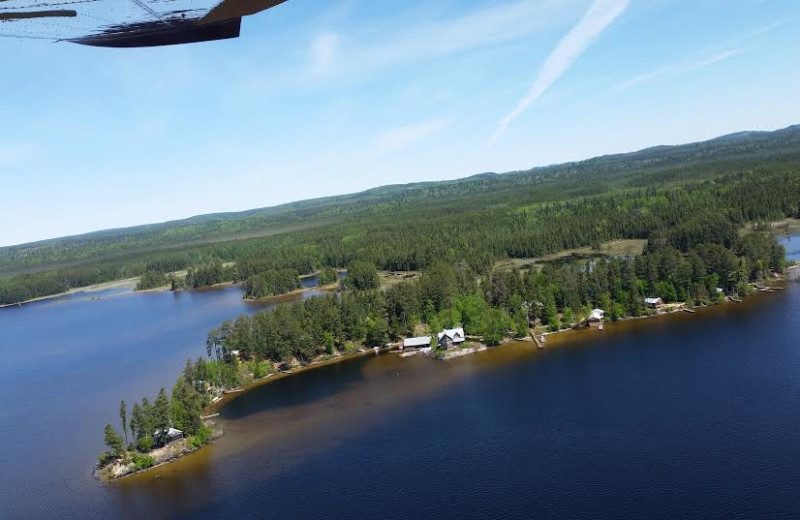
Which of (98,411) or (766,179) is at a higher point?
(766,179)

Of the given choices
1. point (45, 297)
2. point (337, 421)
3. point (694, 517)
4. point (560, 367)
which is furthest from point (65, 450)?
point (45, 297)

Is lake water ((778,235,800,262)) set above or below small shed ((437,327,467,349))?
below

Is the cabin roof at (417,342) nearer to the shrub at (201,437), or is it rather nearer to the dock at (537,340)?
the dock at (537,340)

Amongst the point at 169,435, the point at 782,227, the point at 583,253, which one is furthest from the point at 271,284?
the point at 782,227

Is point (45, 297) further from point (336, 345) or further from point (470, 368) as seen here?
point (470, 368)

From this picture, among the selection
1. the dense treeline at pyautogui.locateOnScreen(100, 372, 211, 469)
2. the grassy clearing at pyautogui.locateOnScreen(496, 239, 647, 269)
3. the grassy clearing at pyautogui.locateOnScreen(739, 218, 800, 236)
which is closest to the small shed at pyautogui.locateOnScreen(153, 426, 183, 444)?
the dense treeline at pyautogui.locateOnScreen(100, 372, 211, 469)

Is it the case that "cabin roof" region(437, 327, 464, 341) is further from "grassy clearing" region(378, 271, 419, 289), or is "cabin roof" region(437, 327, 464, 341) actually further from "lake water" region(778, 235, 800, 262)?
"lake water" region(778, 235, 800, 262)

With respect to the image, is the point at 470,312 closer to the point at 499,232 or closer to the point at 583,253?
the point at 583,253
